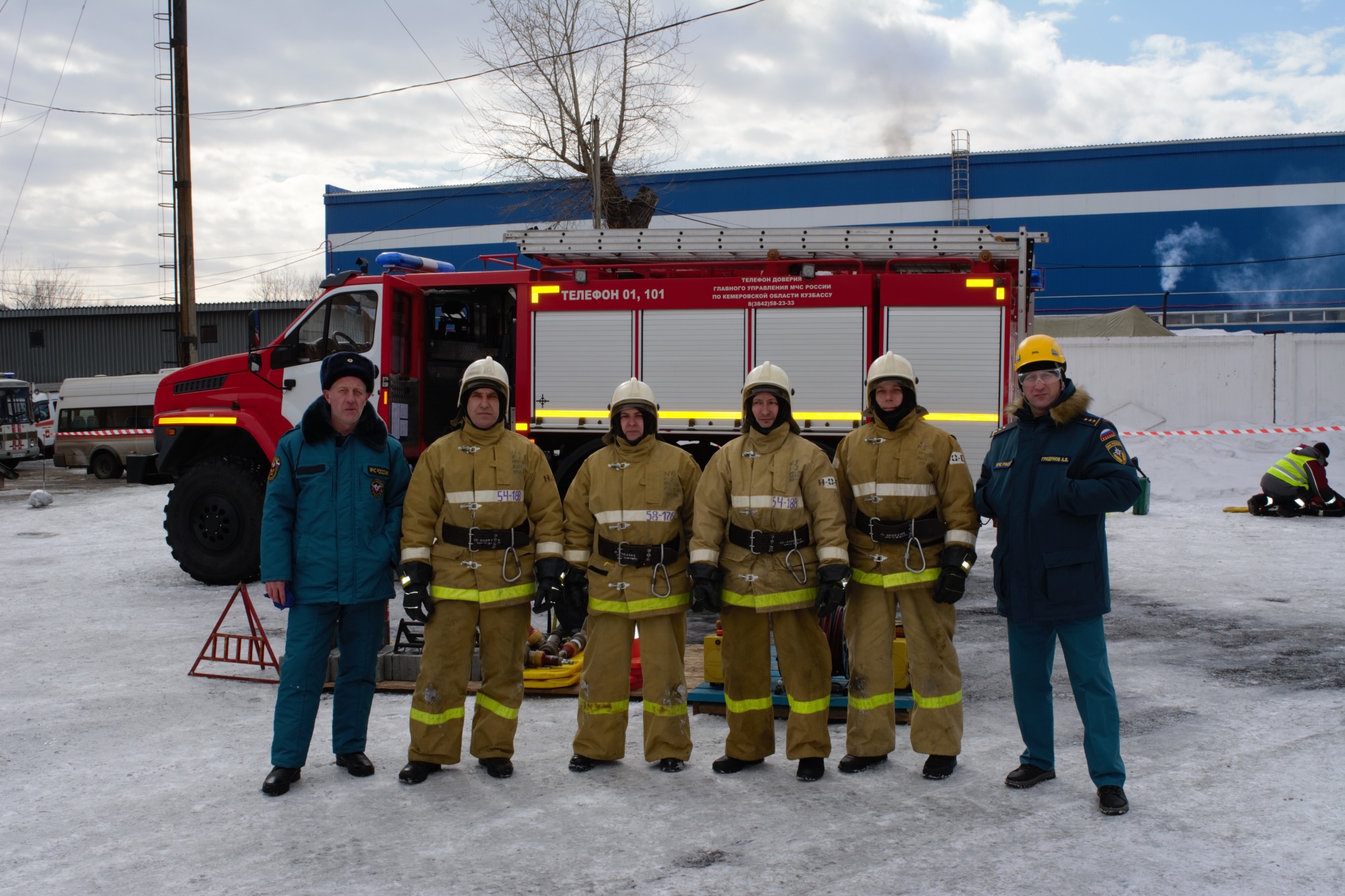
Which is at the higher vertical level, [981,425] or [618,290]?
[618,290]

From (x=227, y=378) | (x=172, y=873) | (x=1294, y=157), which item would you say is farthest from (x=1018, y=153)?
(x=172, y=873)

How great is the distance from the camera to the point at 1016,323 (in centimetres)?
766

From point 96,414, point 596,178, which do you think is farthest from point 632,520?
point 96,414

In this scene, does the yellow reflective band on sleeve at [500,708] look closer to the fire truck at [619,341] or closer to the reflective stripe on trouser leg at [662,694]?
the reflective stripe on trouser leg at [662,694]

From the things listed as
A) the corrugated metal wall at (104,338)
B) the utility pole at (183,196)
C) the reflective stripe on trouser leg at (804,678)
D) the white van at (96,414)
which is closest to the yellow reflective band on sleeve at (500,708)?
the reflective stripe on trouser leg at (804,678)

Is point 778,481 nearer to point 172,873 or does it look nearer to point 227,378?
point 172,873

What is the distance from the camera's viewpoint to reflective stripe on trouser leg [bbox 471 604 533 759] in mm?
4156

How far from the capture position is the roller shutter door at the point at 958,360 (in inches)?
295

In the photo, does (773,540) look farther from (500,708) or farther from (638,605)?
(500,708)

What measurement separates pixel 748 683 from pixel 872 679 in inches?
20.7

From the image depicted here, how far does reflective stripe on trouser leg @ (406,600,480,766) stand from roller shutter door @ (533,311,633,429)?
402 cm

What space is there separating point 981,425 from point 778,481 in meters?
3.85

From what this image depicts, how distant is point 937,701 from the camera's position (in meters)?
4.10

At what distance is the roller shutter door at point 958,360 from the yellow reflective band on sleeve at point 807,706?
3744mm
